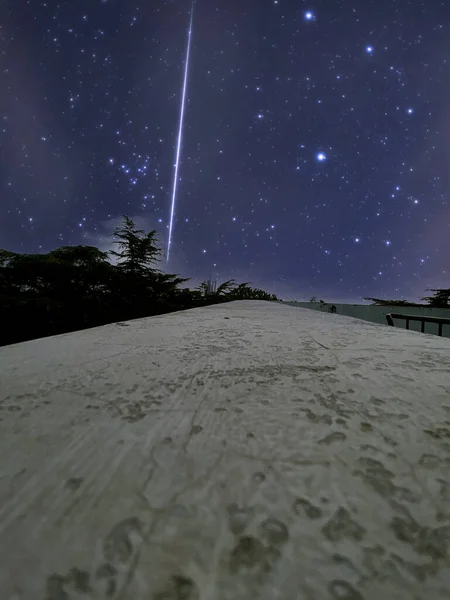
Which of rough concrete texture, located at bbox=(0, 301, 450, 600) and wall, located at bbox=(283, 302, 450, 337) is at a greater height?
wall, located at bbox=(283, 302, 450, 337)

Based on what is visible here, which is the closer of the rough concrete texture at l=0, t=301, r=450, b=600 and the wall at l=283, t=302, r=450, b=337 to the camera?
the rough concrete texture at l=0, t=301, r=450, b=600

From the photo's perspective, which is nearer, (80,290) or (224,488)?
(224,488)

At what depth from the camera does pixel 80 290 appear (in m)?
5.39

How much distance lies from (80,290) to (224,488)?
590 cm

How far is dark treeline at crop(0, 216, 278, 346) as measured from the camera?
455 cm

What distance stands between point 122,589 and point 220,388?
0.45 m

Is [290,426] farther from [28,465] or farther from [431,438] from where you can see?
[28,465]

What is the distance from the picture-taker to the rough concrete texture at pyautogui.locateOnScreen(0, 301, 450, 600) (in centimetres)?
26

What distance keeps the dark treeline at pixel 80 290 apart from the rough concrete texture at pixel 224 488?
4777mm

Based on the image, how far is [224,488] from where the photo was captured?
35cm

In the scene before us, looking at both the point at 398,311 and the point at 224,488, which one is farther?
the point at 398,311

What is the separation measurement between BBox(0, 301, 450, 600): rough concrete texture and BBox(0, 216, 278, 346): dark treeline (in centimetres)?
478

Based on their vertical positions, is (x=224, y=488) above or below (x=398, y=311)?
below

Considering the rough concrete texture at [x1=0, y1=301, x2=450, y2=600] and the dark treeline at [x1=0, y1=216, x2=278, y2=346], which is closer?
the rough concrete texture at [x1=0, y1=301, x2=450, y2=600]
